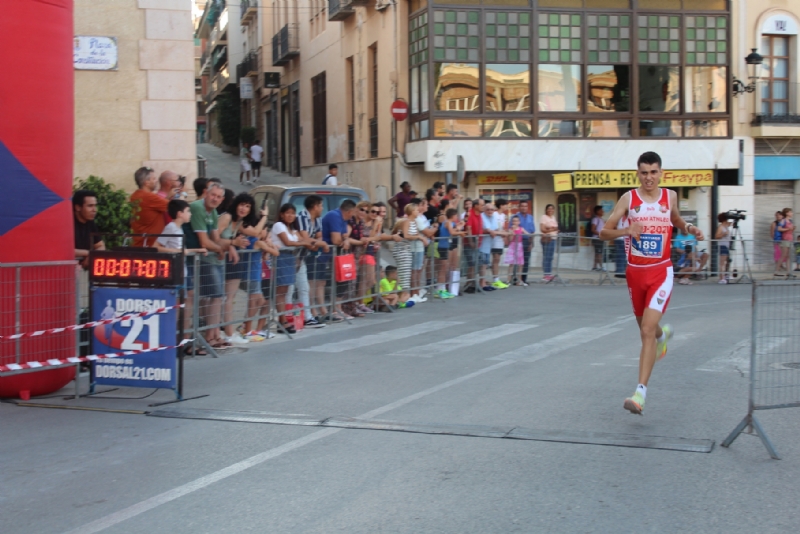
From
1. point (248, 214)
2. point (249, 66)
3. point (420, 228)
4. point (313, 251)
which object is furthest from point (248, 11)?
point (248, 214)

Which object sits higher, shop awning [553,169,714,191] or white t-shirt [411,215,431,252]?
shop awning [553,169,714,191]

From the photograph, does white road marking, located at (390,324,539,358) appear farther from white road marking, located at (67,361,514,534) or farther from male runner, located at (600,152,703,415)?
male runner, located at (600,152,703,415)

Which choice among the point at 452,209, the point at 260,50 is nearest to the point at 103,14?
the point at 452,209

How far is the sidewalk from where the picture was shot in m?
37.5

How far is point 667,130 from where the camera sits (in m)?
28.1

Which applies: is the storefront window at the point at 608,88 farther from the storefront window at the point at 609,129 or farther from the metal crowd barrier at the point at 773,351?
the metal crowd barrier at the point at 773,351

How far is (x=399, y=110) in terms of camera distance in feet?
87.1

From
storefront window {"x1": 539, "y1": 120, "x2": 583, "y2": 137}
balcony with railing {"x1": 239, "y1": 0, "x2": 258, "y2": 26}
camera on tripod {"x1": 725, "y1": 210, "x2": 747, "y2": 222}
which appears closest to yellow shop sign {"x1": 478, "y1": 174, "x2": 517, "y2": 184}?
storefront window {"x1": 539, "y1": 120, "x2": 583, "y2": 137}

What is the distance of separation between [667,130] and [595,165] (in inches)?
106

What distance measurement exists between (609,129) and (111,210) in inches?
690

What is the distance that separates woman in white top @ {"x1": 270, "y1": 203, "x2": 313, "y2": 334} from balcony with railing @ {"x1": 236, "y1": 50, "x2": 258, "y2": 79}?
3624 centimetres

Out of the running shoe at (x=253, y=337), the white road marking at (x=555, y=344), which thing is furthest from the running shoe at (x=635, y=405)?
the running shoe at (x=253, y=337)

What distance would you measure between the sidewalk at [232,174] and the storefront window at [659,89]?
48.5 feet

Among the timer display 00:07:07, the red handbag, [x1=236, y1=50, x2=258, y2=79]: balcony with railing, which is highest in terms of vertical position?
[x1=236, y1=50, x2=258, y2=79]: balcony with railing
